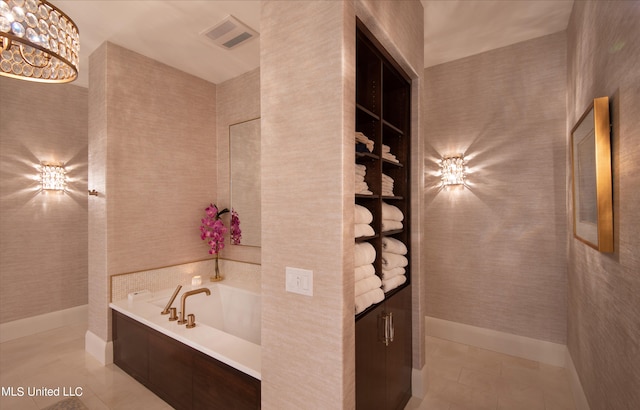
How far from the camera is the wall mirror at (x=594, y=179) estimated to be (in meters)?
1.38

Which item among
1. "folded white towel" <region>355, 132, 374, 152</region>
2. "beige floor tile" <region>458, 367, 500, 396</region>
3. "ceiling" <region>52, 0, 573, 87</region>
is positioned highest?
"ceiling" <region>52, 0, 573, 87</region>

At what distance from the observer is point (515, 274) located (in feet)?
8.88

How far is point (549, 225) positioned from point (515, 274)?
504mm

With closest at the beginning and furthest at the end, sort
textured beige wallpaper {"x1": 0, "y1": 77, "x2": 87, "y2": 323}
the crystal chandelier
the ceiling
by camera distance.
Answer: the crystal chandelier
the ceiling
textured beige wallpaper {"x1": 0, "y1": 77, "x2": 87, "y2": 323}

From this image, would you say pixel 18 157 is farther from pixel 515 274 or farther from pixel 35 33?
pixel 515 274

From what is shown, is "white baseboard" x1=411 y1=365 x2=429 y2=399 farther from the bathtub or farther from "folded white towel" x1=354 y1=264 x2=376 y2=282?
the bathtub

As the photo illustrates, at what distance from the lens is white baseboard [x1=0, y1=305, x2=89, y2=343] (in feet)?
9.96

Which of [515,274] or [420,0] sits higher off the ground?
[420,0]

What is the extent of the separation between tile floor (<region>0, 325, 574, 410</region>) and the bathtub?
1.65 ft

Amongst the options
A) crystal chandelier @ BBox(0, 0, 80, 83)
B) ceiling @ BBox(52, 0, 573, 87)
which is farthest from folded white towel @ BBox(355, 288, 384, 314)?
ceiling @ BBox(52, 0, 573, 87)

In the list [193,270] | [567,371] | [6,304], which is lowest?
[567,371]

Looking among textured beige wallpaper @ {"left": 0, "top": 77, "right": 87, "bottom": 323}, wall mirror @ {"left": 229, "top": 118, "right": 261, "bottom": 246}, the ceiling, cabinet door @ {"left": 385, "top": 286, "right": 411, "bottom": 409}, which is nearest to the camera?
cabinet door @ {"left": 385, "top": 286, "right": 411, "bottom": 409}

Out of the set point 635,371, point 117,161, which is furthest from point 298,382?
point 117,161

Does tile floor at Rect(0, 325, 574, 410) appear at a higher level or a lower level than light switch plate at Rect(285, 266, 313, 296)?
lower
